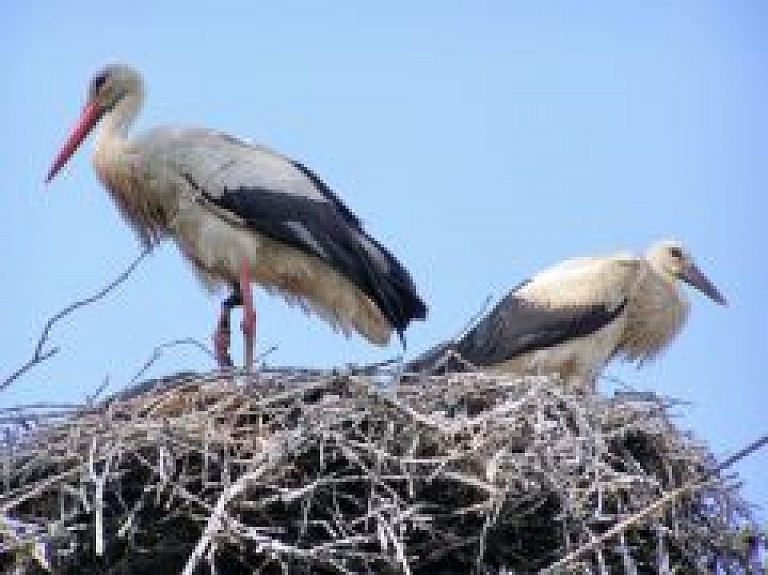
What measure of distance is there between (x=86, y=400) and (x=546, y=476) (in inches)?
58.2

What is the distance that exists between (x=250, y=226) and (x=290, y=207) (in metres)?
0.17

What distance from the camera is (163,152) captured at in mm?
8953

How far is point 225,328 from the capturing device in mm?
9102

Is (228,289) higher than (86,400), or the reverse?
(228,289)

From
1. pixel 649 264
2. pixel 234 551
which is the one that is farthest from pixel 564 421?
pixel 649 264

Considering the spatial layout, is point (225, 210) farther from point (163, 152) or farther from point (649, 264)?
point (649, 264)

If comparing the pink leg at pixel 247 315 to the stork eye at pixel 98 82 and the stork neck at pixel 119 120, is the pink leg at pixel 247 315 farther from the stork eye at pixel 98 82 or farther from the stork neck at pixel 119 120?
the stork eye at pixel 98 82

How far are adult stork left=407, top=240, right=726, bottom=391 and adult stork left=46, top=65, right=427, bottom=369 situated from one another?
0.39m

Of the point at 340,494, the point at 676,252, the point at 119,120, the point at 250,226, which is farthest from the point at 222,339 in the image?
the point at 340,494

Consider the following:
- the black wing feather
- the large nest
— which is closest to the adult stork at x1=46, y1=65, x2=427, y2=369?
the black wing feather

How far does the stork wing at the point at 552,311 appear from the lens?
9.05m

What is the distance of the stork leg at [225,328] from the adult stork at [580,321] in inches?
34.6

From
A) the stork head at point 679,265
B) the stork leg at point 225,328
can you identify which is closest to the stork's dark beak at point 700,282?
the stork head at point 679,265

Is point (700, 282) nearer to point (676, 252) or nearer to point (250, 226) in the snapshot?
point (676, 252)
